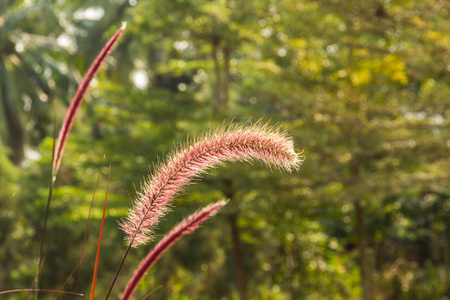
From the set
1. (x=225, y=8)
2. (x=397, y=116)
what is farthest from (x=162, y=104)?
(x=397, y=116)

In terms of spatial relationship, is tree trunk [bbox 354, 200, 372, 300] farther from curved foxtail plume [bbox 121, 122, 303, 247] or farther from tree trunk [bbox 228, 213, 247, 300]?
curved foxtail plume [bbox 121, 122, 303, 247]

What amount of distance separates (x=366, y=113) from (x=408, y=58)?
46.8 inches

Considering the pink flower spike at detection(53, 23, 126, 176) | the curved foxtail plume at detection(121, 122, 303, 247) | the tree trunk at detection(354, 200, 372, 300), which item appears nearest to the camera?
the curved foxtail plume at detection(121, 122, 303, 247)

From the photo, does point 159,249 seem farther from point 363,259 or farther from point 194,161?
point 363,259

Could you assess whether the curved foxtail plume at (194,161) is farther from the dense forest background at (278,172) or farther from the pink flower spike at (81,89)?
the dense forest background at (278,172)

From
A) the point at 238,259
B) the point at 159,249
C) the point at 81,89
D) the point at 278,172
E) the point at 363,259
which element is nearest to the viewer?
the point at 159,249

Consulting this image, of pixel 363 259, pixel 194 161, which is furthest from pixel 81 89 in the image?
pixel 363 259

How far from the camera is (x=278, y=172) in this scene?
7898mm

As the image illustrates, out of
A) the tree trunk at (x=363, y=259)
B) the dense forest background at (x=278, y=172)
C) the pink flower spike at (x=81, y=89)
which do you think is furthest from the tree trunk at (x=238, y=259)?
the pink flower spike at (x=81, y=89)

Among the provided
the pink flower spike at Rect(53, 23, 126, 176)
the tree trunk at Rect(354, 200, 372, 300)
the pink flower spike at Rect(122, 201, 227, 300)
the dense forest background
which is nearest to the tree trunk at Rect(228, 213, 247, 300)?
the dense forest background

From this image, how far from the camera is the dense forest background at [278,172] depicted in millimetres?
7250

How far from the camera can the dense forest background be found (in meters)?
7.25

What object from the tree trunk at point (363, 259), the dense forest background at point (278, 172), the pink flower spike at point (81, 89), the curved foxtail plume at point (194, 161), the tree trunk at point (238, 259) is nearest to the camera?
the curved foxtail plume at point (194, 161)

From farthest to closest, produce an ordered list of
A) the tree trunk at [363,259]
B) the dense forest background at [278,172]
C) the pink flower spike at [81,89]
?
the tree trunk at [363,259] → the dense forest background at [278,172] → the pink flower spike at [81,89]
